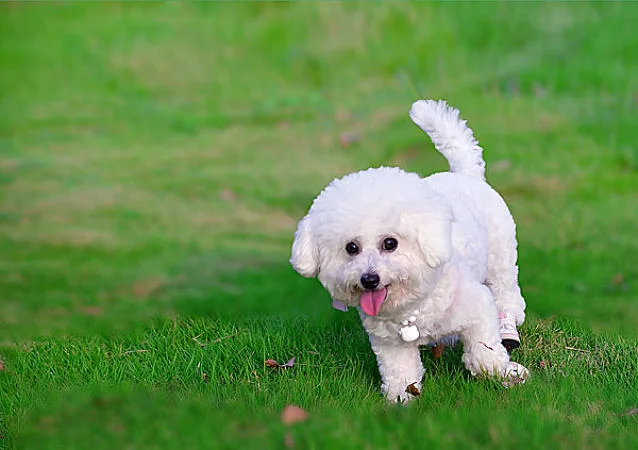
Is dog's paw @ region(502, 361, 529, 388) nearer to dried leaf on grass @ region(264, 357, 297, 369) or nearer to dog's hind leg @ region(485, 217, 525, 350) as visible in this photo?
dog's hind leg @ region(485, 217, 525, 350)

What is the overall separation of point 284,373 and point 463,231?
121cm

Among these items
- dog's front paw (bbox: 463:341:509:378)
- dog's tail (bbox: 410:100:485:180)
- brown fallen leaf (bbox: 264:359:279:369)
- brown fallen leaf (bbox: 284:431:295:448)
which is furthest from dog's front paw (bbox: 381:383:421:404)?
dog's tail (bbox: 410:100:485:180)

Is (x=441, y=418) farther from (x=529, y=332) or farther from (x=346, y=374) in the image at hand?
(x=529, y=332)

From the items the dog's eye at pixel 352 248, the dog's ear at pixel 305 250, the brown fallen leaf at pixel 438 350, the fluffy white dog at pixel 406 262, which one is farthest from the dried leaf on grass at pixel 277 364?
the dog's eye at pixel 352 248

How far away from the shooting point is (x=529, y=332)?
5.50 metres

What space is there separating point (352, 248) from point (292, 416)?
2.57ft

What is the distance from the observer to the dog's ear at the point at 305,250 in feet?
14.0

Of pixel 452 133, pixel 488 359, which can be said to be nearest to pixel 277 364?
pixel 488 359

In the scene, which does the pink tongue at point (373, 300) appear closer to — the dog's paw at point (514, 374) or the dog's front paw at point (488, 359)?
the dog's front paw at point (488, 359)

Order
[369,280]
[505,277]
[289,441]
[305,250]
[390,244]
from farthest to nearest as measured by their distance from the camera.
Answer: [505,277]
[305,250]
[390,244]
[369,280]
[289,441]

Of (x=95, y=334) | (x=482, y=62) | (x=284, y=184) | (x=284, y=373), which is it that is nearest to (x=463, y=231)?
(x=284, y=373)

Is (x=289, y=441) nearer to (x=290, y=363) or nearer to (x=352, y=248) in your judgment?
(x=352, y=248)

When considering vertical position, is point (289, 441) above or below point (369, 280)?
below

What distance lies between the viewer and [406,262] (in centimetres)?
410
